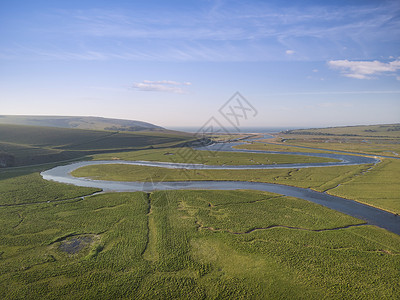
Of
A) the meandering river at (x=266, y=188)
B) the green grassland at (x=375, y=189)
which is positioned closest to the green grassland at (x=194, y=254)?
the meandering river at (x=266, y=188)

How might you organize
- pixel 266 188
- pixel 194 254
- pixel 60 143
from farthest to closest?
pixel 60 143, pixel 266 188, pixel 194 254

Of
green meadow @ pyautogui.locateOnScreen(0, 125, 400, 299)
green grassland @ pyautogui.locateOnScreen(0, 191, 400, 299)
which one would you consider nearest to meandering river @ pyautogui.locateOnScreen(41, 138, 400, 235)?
green meadow @ pyautogui.locateOnScreen(0, 125, 400, 299)

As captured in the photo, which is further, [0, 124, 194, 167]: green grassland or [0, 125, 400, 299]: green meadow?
[0, 124, 194, 167]: green grassland

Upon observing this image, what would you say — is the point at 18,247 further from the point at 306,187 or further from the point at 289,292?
the point at 306,187

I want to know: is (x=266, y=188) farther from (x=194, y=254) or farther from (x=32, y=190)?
(x=32, y=190)

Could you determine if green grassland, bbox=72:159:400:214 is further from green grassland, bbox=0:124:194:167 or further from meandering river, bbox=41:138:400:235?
green grassland, bbox=0:124:194:167

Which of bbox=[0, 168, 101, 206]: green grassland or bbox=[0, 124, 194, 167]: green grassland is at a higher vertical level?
bbox=[0, 124, 194, 167]: green grassland

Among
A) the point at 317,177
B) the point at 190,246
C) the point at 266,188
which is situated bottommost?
the point at 190,246

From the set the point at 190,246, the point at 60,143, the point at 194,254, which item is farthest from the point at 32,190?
the point at 60,143
